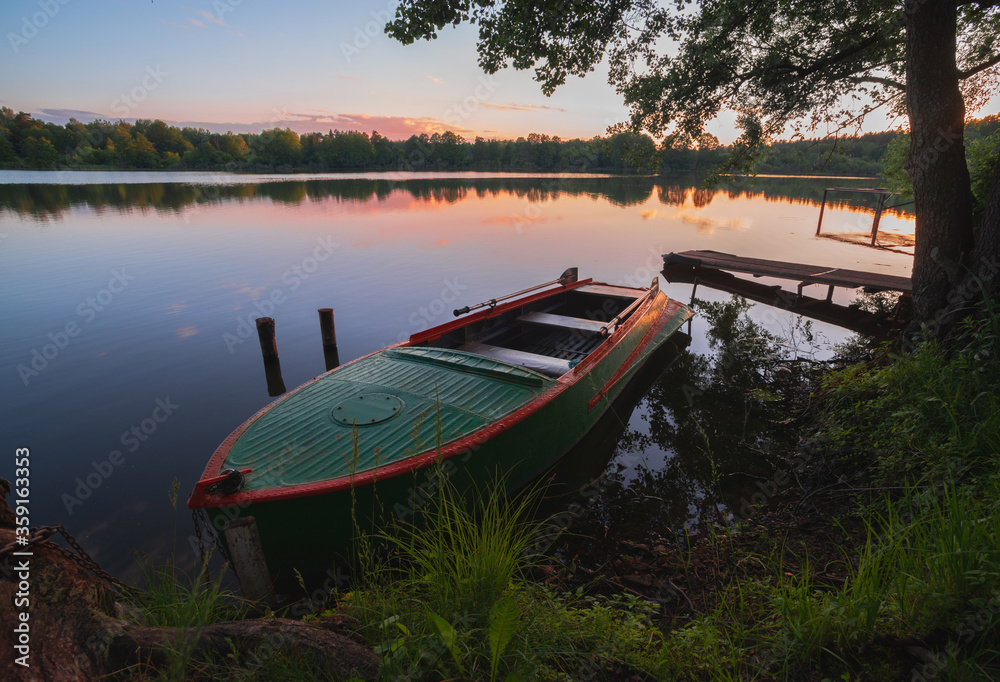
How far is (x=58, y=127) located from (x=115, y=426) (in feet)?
402

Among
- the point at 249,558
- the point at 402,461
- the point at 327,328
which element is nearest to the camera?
the point at 249,558

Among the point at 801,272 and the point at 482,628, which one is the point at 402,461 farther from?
the point at 801,272

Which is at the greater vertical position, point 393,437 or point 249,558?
point 393,437

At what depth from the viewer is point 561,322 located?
8.65 m

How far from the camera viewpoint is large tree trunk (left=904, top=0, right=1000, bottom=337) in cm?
532

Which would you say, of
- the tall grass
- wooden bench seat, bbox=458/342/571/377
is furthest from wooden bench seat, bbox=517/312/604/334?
the tall grass

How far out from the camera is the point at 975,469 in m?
3.45

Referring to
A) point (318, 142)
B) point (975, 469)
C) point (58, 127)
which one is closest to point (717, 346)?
point (975, 469)

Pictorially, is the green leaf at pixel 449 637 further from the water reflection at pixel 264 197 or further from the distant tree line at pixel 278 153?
the distant tree line at pixel 278 153

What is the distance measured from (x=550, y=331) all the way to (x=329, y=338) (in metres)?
5.02

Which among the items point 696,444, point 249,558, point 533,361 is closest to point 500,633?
point 249,558

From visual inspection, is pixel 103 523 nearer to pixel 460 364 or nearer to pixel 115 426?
pixel 115 426

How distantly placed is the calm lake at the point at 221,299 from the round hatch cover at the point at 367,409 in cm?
179

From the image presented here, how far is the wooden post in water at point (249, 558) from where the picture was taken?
11.6ft
